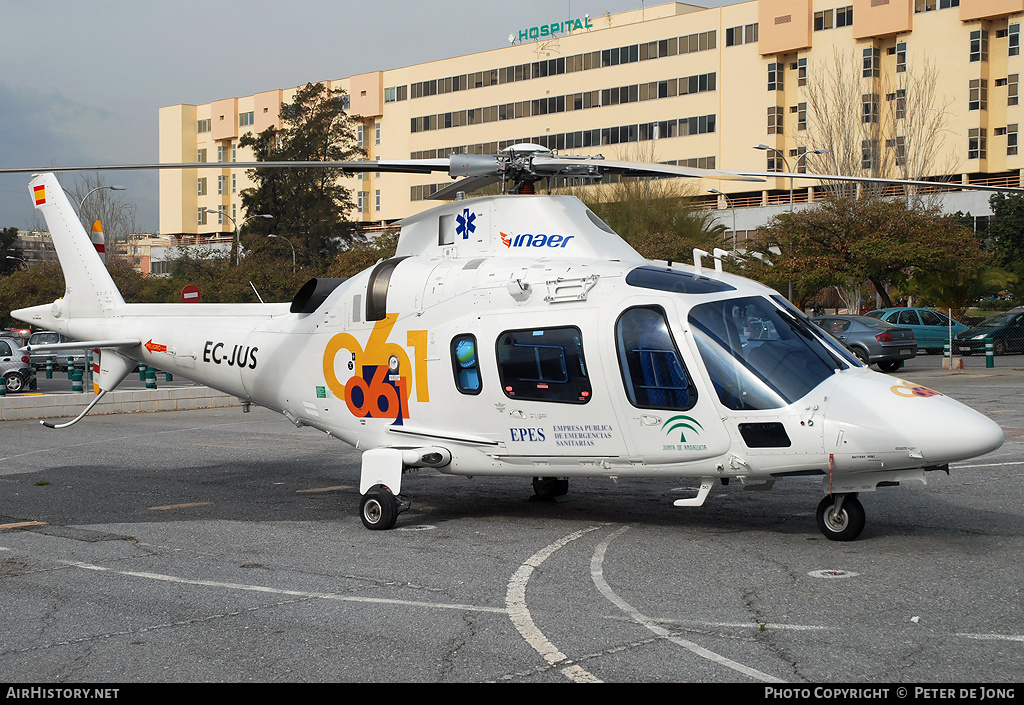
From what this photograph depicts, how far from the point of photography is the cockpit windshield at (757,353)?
26.7 ft

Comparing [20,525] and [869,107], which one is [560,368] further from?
[869,107]

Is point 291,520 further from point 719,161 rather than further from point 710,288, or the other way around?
point 719,161

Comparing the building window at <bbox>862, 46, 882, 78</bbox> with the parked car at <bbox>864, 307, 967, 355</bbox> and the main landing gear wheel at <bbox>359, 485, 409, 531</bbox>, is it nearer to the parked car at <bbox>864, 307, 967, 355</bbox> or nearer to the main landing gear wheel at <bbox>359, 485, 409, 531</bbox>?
the parked car at <bbox>864, 307, 967, 355</bbox>

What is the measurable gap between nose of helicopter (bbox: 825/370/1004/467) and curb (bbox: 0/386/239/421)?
15.6m

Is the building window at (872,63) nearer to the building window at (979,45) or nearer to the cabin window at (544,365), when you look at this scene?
the building window at (979,45)

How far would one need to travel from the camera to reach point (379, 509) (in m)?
9.66

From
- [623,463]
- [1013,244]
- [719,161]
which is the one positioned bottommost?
[623,463]

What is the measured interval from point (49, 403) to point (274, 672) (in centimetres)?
1756

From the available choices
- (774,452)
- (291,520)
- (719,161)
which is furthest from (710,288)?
(719,161)

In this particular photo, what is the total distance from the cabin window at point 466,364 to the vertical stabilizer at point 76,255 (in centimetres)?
566

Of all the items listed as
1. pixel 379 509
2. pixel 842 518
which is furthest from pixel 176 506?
pixel 842 518

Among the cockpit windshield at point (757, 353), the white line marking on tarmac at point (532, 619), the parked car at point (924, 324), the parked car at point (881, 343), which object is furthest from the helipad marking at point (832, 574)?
the parked car at point (924, 324)

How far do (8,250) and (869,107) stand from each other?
2896 inches

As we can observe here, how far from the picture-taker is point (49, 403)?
68.7 feet
